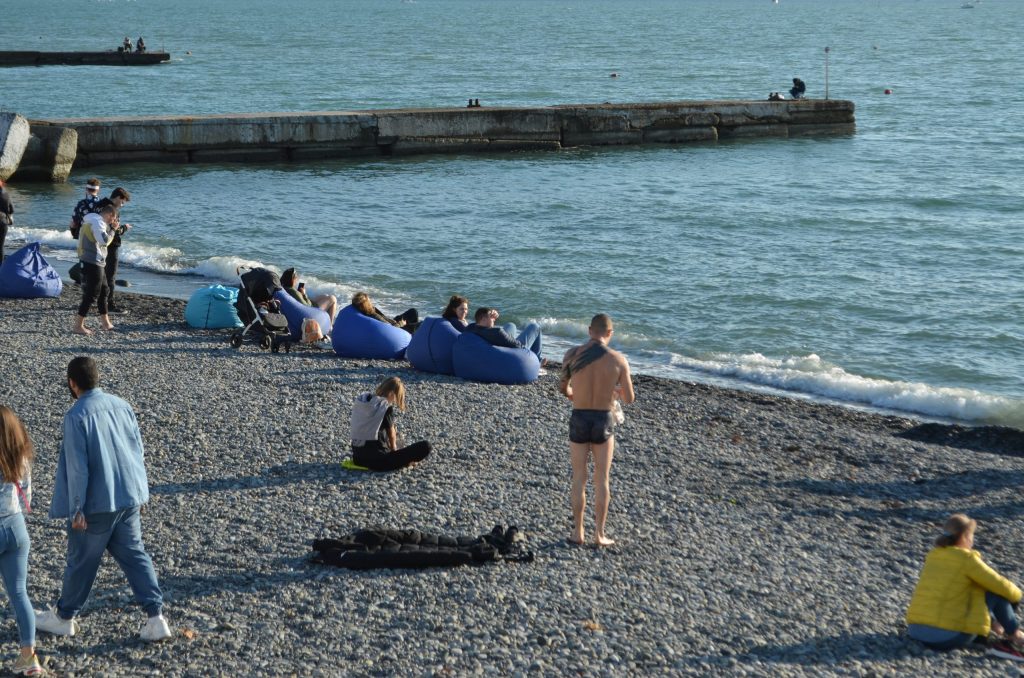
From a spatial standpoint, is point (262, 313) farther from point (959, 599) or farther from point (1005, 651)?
point (1005, 651)

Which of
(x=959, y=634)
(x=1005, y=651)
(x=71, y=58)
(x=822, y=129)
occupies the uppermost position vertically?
(x=71, y=58)

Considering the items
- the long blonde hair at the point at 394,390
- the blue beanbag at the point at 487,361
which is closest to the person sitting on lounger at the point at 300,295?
the blue beanbag at the point at 487,361

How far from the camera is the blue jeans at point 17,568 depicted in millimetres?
5742

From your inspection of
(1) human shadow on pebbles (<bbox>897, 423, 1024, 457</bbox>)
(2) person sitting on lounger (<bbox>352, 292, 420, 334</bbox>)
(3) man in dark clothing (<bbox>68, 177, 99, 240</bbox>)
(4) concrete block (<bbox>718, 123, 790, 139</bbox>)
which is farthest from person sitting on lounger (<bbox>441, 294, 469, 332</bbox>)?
(4) concrete block (<bbox>718, 123, 790, 139</bbox>)

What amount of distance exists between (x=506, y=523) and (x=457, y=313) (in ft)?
17.2

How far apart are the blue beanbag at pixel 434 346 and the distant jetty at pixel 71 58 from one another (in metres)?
68.7

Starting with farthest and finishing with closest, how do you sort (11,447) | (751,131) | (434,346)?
(751,131) → (434,346) → (11,447)

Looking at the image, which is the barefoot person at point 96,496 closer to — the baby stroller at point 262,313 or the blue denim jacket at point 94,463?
the blue denim jacket at point 94,463

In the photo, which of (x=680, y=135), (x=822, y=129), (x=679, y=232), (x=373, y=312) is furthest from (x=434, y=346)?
(x=822, y=129)

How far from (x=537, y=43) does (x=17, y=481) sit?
4196 inches

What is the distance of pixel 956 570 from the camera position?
23.2 ft

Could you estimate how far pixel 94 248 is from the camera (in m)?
13.8

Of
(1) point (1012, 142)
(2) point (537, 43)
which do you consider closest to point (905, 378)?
(1) point (1012, 142)

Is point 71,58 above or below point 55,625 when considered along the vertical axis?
above
